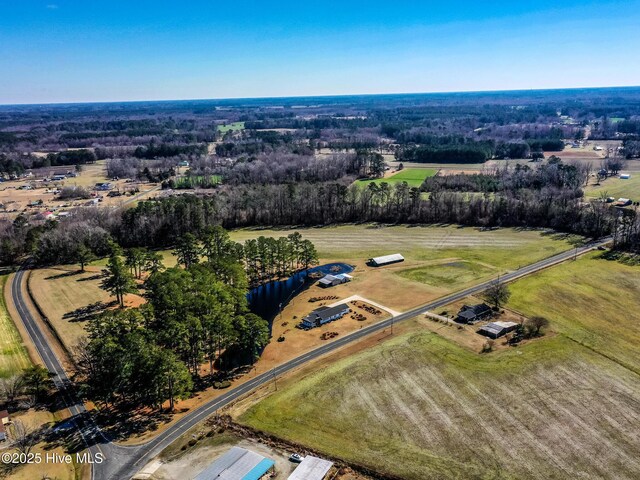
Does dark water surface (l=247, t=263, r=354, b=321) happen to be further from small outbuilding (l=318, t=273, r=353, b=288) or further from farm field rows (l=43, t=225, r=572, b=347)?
small outbuilding (l=318, t=273, r=353, b=288)

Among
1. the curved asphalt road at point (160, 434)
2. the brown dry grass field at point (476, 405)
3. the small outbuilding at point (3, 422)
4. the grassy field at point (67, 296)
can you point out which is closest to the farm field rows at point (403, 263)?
the grassy field at point (67, 296)

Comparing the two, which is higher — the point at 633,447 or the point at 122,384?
the point at 122,384

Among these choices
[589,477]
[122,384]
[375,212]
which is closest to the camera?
[589,477]

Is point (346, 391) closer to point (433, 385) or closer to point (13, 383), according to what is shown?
point (433, 385)

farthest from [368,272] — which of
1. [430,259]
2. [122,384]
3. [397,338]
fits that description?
[122,384]

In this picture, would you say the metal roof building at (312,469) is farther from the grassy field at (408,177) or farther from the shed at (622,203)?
the grassy field at (408,177)
